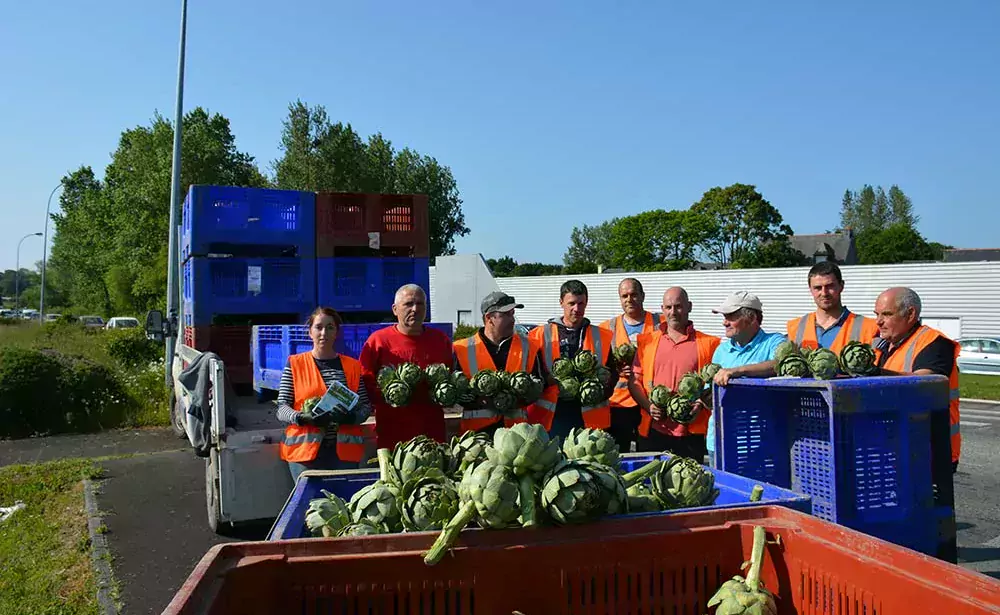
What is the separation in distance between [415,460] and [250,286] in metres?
6.30

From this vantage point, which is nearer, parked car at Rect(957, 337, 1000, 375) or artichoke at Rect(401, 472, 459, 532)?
artichoke at Rect(401, 472, 459, 532)

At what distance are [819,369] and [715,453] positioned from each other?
717 millimetres

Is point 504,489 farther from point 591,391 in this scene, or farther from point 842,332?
point 842,332

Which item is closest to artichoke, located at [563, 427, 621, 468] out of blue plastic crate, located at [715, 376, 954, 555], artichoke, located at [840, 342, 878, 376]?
blue plastic crate, located at [715, 376, 954, 555]

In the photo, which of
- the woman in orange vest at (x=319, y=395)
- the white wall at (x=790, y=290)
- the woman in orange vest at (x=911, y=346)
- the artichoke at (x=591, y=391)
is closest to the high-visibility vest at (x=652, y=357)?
the artichoke at (x=591, y=391)

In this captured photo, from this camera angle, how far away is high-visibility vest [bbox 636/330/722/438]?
5.41 metres

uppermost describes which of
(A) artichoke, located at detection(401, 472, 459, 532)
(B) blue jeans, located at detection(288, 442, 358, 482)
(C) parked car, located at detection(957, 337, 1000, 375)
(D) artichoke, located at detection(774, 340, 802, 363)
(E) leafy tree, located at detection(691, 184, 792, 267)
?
(E) leafy tree, located at detection(691, 184, 792, 267)

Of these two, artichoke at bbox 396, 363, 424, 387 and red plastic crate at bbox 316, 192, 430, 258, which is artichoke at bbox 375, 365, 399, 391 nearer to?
artichoke at bbox 396, 363, 424, 387

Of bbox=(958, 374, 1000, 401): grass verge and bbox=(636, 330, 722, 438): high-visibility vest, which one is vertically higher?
bbox=(636, 330, 722, 438): high-visibility vest

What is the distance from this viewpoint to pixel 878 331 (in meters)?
4.85

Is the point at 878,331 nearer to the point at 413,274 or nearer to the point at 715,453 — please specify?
the point at 715,453

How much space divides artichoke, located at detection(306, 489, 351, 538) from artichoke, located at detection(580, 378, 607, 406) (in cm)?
307

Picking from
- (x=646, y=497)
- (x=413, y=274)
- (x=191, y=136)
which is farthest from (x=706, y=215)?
(x=646, y=497)

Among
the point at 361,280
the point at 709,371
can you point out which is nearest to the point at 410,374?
the point at 709,371
